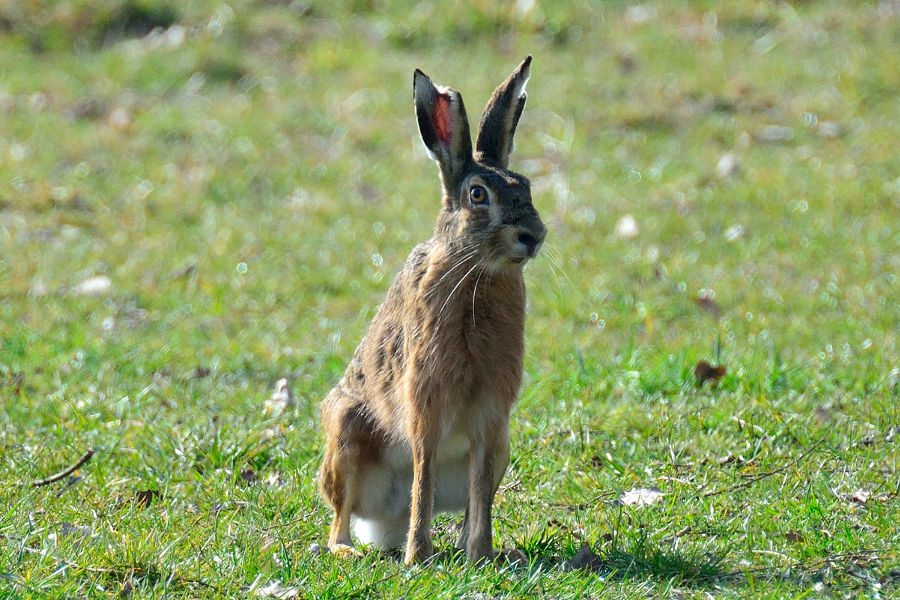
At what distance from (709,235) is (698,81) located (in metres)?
2.49

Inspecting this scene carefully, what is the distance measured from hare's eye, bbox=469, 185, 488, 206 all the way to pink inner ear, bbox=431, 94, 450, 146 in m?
0.23

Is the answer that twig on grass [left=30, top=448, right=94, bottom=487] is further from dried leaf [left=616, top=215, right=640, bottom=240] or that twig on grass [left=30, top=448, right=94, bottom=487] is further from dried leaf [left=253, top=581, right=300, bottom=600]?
dried leaf [left=616, top=215, right=640, bottom=240]

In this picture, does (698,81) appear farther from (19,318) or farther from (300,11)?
(19,318)

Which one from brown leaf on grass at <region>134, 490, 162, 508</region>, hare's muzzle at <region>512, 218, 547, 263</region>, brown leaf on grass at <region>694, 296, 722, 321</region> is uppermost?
hare's muzzle at <region>512, 218, 547, 263</region>

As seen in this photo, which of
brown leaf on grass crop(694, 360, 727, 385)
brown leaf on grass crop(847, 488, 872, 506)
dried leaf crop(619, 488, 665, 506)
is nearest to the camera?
brown leaf on grass crop(847, 488, 872, 506)

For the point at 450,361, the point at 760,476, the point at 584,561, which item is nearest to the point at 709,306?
the point at 760,476

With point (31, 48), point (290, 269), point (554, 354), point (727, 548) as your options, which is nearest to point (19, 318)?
point (290, 269)

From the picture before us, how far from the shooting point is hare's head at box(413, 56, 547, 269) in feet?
12.3

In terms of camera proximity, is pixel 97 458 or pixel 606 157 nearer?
pixel 97 458

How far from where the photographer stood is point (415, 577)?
3.61 meters

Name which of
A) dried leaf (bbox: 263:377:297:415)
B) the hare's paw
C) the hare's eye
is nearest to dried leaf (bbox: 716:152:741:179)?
dried leaf (bbox: 263:377:297:415)

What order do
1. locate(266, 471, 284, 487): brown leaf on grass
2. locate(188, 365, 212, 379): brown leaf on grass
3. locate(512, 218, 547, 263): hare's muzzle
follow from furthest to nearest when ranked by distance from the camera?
locate(188, 365, 212, 379): brown leaf on grass, locate(266, 471, 284, 487): brown leaf on grass, locate(512, 218, 547, 263): hare's muzzle

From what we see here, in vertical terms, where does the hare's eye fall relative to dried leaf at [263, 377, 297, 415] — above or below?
above

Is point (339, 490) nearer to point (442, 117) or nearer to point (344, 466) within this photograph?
point (344, 466)
